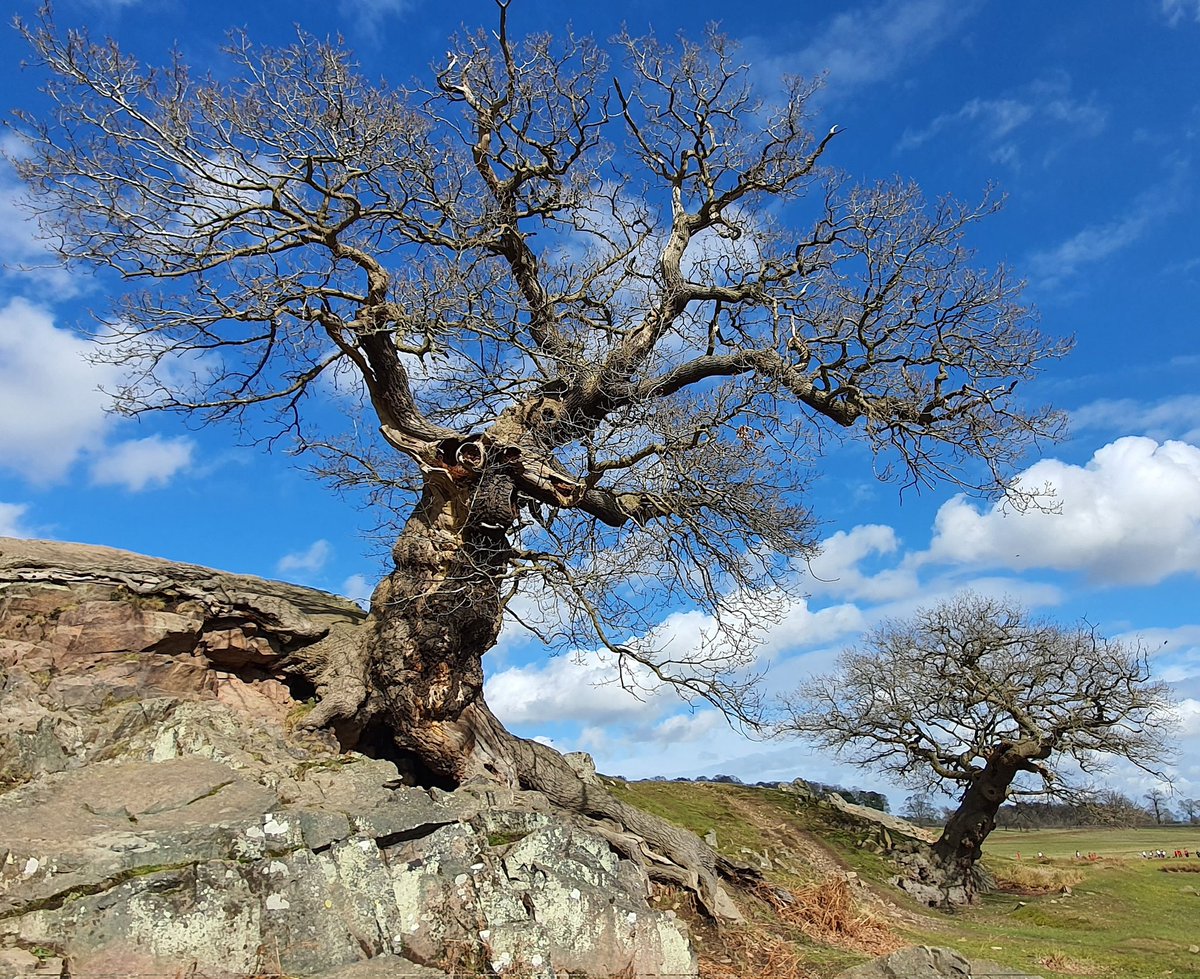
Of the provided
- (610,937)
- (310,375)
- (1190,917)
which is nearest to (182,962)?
(610,937)

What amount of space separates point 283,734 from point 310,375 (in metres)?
5.58

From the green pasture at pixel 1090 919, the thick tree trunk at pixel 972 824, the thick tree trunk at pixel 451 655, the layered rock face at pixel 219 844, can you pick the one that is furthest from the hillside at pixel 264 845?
the thick tree trunk at pixel 972 824

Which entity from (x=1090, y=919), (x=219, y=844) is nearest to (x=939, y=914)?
(x=1090, y=919)

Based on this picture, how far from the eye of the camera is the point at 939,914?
60.0 feet

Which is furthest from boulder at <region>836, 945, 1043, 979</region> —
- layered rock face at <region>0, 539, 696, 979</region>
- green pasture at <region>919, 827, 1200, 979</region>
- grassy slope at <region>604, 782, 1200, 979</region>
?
green pasture at <region>919, 827, 1200, 979</region>

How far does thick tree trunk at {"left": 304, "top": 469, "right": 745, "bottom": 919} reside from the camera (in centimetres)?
1098

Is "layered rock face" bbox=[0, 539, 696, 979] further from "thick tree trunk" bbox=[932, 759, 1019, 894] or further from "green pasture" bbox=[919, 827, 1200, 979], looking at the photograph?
"thick tree trunk" bbox=[932, 759, 1019, 894]

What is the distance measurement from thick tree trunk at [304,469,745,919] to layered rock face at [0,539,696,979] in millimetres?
1090

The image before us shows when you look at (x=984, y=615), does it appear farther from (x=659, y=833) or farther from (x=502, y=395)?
(x=502, y=395)

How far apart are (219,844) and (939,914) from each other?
55.5ft

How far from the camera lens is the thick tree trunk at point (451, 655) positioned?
36.0 ft

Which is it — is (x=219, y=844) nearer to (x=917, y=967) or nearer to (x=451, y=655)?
(x=451, y=655)

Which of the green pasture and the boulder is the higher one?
the boulder

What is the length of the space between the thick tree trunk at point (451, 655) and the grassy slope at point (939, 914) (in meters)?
A: 1.90
